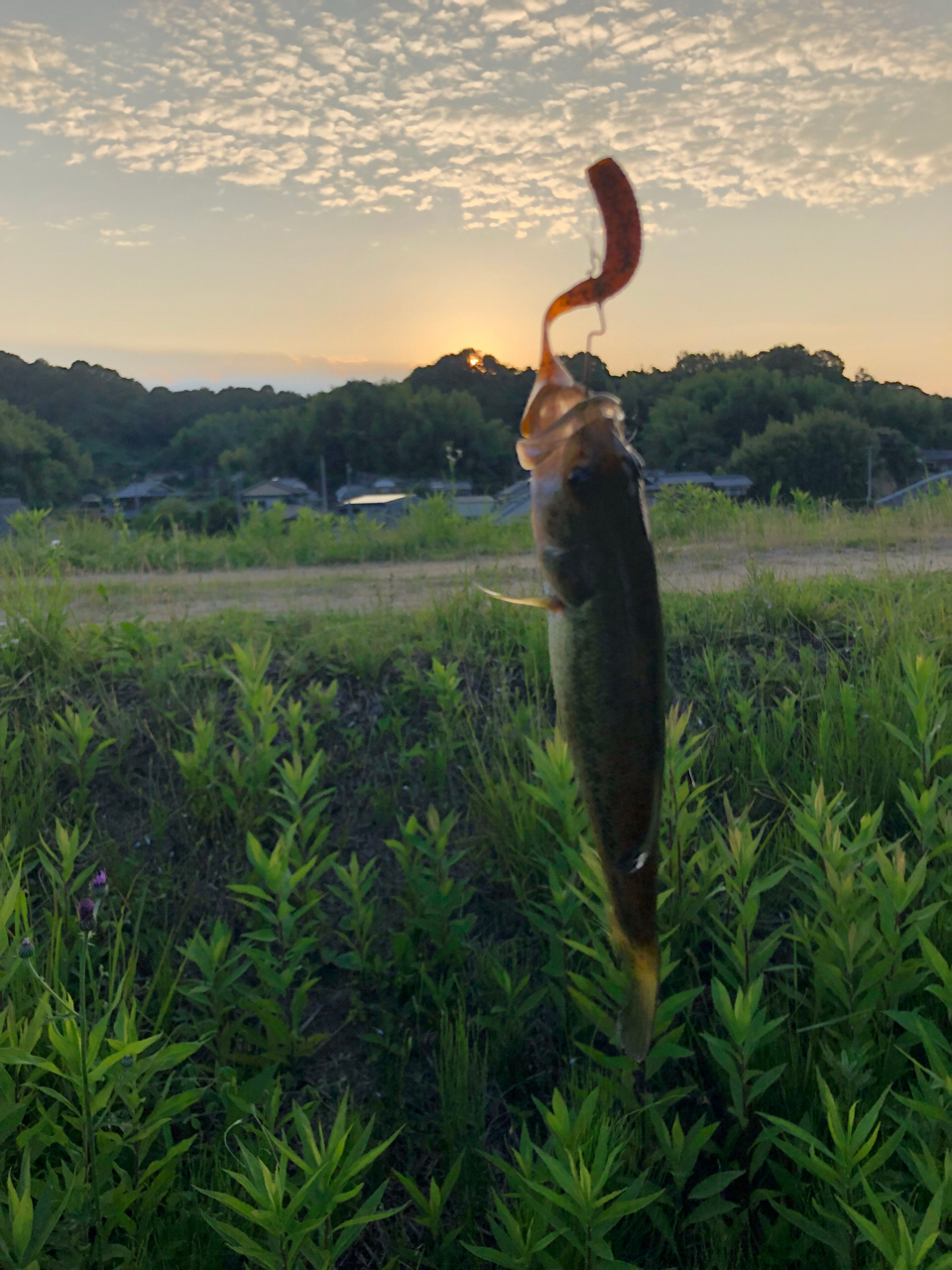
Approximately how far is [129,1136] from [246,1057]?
2.07ft

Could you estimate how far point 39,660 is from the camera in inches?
177

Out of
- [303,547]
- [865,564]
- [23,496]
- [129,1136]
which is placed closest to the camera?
[129,1136]

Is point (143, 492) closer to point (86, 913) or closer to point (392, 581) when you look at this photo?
point (392, 581)

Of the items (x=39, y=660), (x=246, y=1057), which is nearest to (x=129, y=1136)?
(x=246, y=1057)

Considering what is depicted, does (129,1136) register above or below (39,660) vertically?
below

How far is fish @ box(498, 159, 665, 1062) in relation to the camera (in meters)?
0.71

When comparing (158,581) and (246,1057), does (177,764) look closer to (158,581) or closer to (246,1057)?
(246,1057)

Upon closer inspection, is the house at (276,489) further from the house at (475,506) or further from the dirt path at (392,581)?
the dirt path at (392,581)

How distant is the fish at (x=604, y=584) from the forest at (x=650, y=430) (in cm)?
4322

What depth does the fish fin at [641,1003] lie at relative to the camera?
3.07 ft

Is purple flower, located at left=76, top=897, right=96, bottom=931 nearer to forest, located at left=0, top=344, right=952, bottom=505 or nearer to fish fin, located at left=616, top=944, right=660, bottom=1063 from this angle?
fish fin, located at left=616, top=944, right=660, bottom=1063

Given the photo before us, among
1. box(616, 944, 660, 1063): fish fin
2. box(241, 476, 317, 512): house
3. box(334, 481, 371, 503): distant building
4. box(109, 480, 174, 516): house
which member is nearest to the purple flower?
box(616, 944, 660, 1063): fish fin

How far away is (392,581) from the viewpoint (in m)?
7.01

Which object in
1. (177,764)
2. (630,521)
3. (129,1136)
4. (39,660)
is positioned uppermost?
(630,521)
